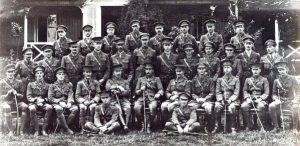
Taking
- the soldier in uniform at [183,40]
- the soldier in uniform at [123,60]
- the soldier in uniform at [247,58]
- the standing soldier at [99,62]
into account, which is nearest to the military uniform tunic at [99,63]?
the standing soldier at [99,62]

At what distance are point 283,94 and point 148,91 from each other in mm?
1898

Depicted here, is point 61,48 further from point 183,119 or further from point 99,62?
point 183,119

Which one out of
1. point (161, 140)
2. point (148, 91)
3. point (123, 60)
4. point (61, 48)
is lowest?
point (161, 140)

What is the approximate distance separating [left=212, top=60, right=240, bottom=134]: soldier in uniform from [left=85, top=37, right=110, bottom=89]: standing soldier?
5.56 feet

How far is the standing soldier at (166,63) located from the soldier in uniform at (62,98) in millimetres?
1364

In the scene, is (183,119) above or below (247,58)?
below

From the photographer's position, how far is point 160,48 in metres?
7.24

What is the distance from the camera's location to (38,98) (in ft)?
21.3

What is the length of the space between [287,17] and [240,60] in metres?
3.49

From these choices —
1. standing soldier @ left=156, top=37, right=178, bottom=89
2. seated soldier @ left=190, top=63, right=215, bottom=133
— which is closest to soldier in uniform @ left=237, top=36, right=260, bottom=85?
seated soldier @ left=190, top=63, right=215, bottom=133

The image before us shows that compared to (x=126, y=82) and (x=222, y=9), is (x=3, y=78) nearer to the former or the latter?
(x=126, y=82)

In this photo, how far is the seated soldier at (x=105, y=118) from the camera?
20.4 ft

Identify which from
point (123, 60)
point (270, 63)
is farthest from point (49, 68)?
point (270, 63)

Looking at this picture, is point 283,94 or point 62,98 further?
point 62,98
